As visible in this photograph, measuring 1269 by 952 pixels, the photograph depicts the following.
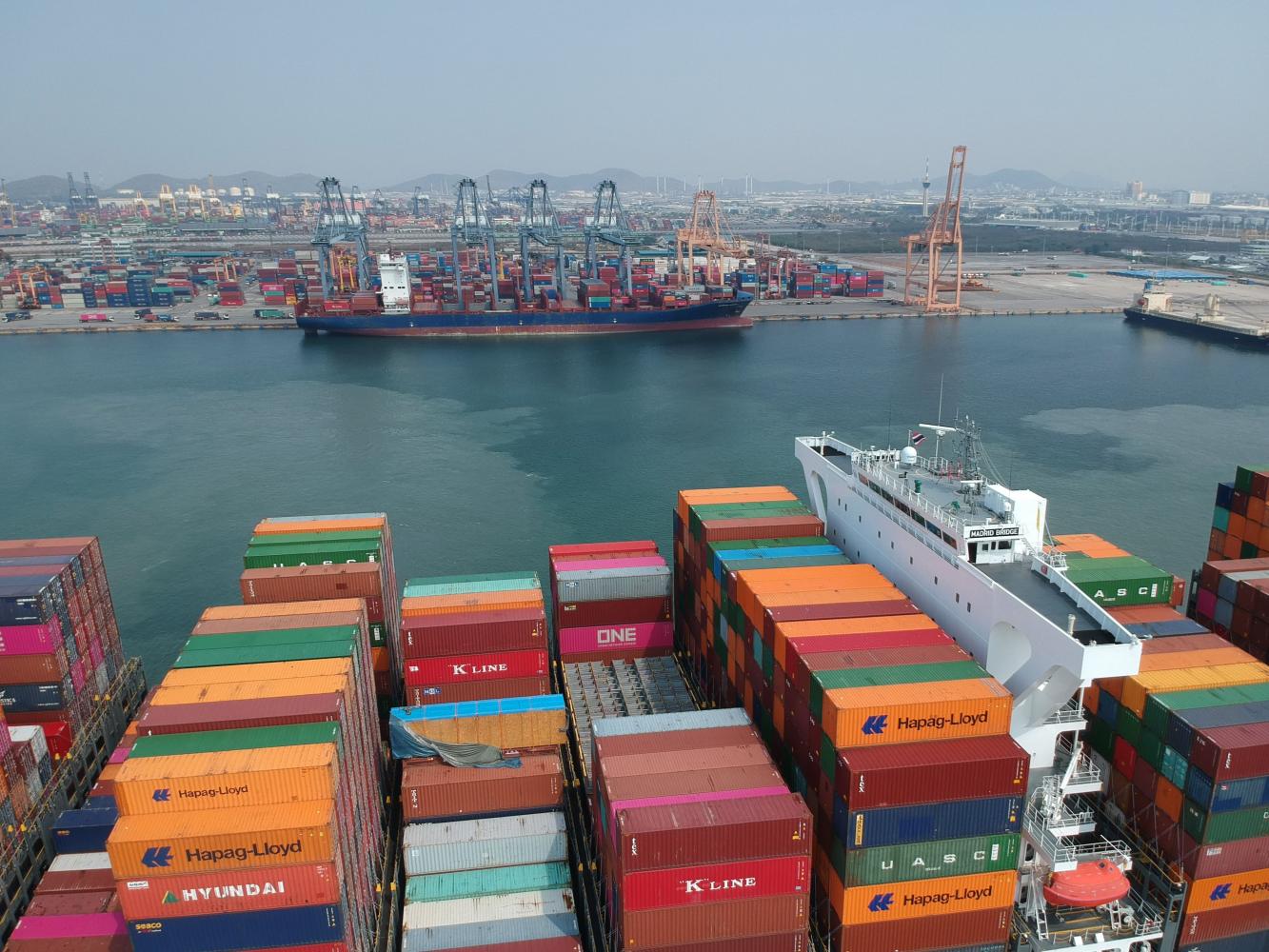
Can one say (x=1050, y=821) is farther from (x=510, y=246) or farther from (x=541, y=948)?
(x=510, y=246)

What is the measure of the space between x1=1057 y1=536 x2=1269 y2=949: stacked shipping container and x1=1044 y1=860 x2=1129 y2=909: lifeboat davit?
3.91 feet

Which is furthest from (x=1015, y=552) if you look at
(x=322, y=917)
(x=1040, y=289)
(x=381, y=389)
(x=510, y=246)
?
(x=510, y=246)

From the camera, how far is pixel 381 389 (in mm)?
71875

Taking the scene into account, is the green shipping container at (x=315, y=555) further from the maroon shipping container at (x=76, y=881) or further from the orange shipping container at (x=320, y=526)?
the maroon shipping container at (x=76, y=881)

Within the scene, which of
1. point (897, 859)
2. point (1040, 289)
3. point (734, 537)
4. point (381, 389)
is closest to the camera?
point (897, 859)

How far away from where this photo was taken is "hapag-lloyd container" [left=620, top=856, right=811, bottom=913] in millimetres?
14797

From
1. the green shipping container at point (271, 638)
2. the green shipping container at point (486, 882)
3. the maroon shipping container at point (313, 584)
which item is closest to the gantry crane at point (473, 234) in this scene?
the maroon shipping container at point (313, 584)

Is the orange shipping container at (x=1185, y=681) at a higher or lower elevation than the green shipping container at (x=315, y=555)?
higher

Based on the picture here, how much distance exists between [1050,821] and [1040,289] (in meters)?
129

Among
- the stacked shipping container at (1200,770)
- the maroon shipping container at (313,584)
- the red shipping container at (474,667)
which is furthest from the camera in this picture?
the maroon shipping container at (313,584)

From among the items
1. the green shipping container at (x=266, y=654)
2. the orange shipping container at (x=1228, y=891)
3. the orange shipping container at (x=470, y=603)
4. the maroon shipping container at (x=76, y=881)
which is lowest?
the maroon shipping container at (x=76, y=881)

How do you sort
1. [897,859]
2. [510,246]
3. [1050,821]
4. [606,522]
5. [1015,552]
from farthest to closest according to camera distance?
[510,246] → [606,522] → [1015,552] → [1050,821] → [897,859]

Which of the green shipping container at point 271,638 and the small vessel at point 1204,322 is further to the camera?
the small vessel at point 1204,322

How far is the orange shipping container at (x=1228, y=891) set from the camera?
16.1 meters
